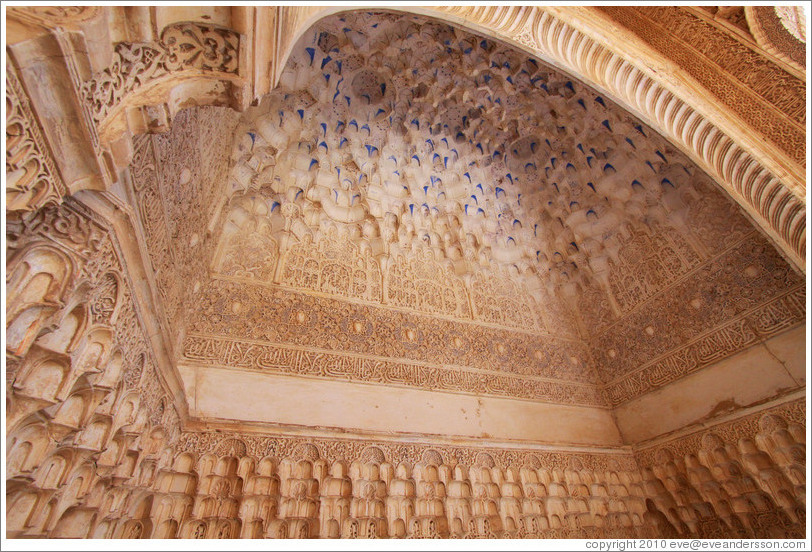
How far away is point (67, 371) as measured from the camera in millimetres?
1170

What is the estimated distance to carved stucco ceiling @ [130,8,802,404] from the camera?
3346 millimetres

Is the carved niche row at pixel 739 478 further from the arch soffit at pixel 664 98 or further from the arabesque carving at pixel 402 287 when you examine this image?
the arch soffit at pixel 664 98

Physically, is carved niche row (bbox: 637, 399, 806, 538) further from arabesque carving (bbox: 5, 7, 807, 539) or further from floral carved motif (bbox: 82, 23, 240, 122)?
floral carved motif (bbox: 82, 23, 240, 122)

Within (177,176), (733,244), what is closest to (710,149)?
(733,244)

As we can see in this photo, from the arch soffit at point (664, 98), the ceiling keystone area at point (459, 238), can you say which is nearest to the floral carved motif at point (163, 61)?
the arch soffit at point (664, 98)

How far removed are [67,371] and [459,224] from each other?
12.0 ft

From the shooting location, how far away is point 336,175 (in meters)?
3.89

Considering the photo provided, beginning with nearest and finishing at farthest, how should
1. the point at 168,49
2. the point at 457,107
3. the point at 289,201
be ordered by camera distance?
1. the point at 168,49
2. the point at 289,201
3. the point at 457,107

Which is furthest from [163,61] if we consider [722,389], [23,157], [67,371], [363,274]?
[722,389]

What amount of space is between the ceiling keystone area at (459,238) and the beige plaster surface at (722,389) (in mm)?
98

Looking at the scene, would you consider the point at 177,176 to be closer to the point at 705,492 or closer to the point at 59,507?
the point at 59,507

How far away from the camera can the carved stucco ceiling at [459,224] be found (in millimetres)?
3346

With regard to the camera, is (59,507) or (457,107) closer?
(59,507)

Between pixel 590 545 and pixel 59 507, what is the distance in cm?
268
